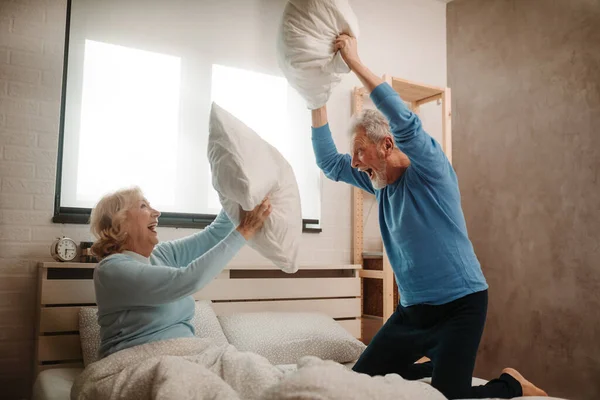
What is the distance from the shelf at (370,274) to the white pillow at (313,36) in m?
1.42

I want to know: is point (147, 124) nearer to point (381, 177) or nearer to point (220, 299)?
point (220, 299)

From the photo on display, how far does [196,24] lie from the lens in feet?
9.30

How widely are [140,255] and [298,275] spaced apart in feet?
4.41

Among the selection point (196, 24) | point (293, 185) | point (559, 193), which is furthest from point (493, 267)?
point (196, 24)

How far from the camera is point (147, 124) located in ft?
8.70

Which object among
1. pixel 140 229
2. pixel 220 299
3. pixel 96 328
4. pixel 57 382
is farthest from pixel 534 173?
pixel 57 382

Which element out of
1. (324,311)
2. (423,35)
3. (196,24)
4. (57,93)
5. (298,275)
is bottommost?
(324,311)

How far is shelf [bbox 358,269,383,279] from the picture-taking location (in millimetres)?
3051

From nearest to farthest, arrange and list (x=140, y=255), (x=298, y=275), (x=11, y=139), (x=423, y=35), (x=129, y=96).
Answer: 1. (x=140, y=255)
2. (x=11, y=139)
3. (x=129, y=96)
4. (x=298, y=275)
5. (x=423, y=35)

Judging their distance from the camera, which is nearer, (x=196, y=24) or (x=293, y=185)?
(x=293, y=185)

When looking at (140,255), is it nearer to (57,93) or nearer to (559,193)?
(57,93)

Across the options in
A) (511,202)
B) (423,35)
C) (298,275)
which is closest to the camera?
(298,275)

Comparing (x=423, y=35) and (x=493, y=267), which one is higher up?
(x=423, y=35)

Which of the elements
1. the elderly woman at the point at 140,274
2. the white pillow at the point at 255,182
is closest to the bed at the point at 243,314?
the elderly woman at the point at 140,274
